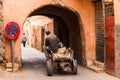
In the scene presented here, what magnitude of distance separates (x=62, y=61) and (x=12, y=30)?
2434mm

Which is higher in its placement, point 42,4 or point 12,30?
point 42,4

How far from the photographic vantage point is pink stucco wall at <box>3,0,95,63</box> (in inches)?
547

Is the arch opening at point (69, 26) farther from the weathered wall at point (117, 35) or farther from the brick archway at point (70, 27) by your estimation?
the weathered wall at point (117, 35)

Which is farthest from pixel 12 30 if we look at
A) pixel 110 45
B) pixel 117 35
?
pixel 117 35

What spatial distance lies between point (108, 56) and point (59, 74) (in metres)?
1.97

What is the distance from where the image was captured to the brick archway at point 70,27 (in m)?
15.3

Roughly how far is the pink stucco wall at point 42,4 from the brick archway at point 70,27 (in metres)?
0.27

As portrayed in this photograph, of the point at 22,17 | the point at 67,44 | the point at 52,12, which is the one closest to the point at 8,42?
the point at 22,17

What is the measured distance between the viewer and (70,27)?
1783cm

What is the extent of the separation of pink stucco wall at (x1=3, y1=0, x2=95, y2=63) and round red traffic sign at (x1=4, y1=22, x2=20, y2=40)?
0.35 meters

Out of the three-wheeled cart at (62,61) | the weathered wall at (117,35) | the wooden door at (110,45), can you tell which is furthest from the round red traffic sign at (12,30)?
the weathered wall at (117,35)

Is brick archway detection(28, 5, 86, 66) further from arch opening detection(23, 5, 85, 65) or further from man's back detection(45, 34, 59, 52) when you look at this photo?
man's back detection(45, 34, 59, 52)

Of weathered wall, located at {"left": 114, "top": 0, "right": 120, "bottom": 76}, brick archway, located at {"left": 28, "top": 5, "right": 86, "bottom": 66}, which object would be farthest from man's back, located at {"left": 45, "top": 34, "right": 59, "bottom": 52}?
weathered wall, located at {"left": 114, "top": 0, "right": 120, "bottom": 76}

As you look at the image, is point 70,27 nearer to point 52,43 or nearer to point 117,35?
point 52,43
